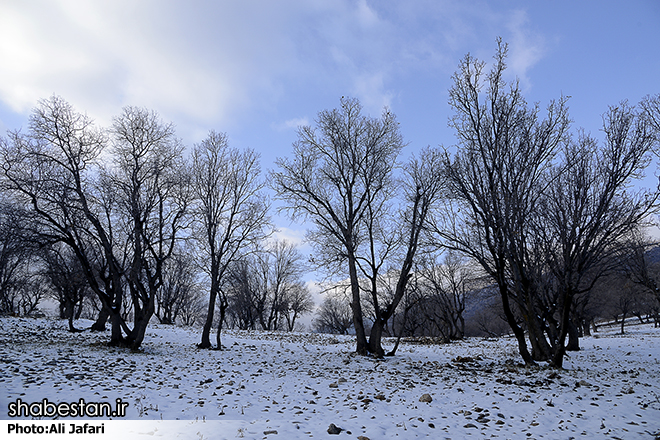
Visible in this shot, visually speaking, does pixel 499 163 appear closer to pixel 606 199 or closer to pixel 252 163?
pixel 606 199

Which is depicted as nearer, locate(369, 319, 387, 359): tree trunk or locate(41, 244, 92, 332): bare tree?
locate(369, 319, 387, 359): tree trunk

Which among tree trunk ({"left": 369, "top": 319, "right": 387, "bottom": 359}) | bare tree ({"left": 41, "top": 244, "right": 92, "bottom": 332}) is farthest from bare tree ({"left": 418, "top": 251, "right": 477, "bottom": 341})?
bare tree ({"left": 41, "top": 244, "right": 92, "bottom": 332})

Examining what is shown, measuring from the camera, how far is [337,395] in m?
7.99

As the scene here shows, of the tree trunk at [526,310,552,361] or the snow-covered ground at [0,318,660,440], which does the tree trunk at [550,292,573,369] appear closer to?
the snow-covered ground at [0,318,660,440]

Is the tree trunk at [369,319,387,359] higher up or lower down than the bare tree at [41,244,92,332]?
lower down

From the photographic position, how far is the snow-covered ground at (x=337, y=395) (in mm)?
5734

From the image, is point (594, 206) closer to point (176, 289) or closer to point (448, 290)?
point (448, 290)

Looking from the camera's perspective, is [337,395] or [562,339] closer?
[337,395]

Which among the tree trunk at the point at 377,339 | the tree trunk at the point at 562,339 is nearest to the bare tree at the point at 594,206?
the tree trunk at the point at 562,339

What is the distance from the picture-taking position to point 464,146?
42.3ft

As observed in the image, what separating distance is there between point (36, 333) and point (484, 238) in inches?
914

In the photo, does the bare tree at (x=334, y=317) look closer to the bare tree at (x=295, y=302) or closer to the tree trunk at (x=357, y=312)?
the bare tree at (x=295, y=302)

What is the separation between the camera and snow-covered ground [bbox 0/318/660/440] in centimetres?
573

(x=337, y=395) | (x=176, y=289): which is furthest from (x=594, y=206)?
(x=176, y=289)
